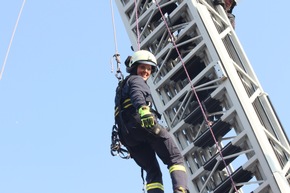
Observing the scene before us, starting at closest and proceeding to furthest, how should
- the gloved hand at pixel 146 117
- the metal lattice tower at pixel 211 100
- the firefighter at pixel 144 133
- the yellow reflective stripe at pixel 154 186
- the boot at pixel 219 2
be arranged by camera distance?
the gloved hand at pixel 146 117 → the firefighter at pixel 144 133 → the yellow reflective stripe at pixel 154 186 → the metal lattice tower at pixel 211 100 → the boot at pixel 219 2

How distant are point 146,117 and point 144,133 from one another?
69cm

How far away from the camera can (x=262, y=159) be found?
1390cm

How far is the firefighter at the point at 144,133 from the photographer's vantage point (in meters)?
10.7

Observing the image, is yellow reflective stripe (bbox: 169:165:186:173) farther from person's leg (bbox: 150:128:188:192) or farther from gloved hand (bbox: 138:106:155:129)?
gloved hand (bbox: 138:106:155:129)

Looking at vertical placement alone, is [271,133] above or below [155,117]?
above

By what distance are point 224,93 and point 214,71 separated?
1.32ft

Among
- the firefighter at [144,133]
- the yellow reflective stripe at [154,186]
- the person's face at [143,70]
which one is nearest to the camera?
the firefighter at [144,133]

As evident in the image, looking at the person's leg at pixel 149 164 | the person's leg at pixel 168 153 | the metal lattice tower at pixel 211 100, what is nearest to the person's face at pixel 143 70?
the person's leg at pixel 168 153

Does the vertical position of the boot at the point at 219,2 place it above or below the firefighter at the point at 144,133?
above

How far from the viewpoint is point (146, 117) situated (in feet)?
33.6

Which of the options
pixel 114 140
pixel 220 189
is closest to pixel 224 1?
pixel 220 189

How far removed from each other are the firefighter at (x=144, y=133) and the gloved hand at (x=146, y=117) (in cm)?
11

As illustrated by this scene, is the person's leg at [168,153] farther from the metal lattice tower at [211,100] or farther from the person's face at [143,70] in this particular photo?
the metal lattice tower at [211,100]

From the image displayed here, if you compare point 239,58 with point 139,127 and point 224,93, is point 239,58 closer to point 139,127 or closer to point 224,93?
point 224,93
